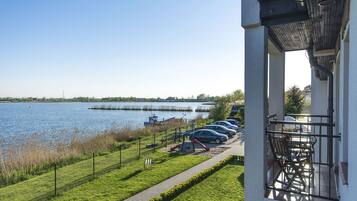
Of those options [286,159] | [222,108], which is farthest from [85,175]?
[222,108]

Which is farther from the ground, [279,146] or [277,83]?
[277,83]

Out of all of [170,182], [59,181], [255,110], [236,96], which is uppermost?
[236,96]

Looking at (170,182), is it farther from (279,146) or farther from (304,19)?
(304,19)

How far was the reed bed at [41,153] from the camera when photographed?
38.7 feet

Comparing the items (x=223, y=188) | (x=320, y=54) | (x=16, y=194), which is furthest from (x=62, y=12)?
(x=320, y=54)

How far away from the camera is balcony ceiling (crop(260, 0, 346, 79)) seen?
3.25 meters

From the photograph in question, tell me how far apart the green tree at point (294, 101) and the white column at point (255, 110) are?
24.3m

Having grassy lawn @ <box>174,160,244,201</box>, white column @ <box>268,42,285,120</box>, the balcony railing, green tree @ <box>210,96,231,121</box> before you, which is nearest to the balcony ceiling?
white column @ <box>268,42,285,120</box>

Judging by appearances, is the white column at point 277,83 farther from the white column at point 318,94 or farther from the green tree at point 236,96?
the green tree at point 236,96

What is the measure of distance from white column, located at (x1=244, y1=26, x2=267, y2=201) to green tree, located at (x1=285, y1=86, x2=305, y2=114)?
24.3 m

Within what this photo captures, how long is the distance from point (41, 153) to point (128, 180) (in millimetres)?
5909

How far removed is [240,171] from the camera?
11.6m

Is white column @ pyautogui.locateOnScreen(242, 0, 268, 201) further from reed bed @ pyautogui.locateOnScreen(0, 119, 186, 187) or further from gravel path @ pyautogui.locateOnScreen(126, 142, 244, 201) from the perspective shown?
reed bed @ pyautogui.locateOnScreen(0, 119, 186, 187)

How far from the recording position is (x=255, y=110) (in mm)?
4227
